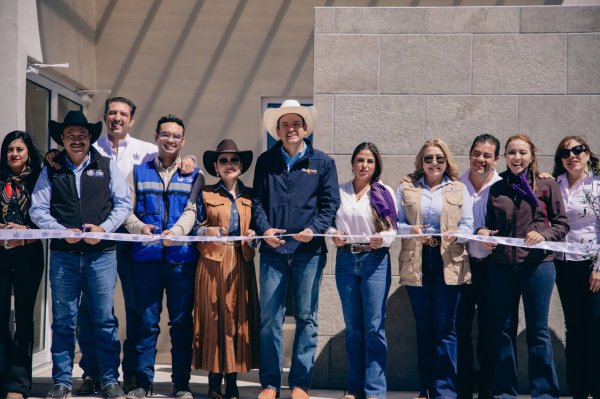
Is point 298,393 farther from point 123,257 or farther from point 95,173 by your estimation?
point 95,173

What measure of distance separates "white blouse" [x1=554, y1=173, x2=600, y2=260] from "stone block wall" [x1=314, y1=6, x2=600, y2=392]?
3.02ft

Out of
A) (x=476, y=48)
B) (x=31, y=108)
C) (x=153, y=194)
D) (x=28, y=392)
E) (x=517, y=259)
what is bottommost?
(x=28, y=392)

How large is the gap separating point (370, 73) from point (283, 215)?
1819 millimetres

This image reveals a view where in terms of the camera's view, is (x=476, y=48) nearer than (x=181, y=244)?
No

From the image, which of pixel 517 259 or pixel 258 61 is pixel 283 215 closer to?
pixel 517 259

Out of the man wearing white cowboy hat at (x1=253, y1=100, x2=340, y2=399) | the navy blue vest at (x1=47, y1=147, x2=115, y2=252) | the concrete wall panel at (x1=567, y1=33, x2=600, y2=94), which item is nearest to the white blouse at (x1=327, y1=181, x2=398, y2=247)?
the man wearing white cowboy hat at (x1=253, y1=100, x2=340, y2=399)

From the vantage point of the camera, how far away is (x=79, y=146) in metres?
6.94

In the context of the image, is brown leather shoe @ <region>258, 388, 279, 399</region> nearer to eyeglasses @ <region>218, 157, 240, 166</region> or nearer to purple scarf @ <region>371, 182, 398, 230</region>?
purple scarf @ <region>371, 182, 398, 230</region>

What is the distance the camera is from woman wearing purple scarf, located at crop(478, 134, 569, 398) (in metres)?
6.75

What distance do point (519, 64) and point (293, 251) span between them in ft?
9.26

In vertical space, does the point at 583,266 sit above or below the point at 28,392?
above

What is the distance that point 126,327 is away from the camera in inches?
283

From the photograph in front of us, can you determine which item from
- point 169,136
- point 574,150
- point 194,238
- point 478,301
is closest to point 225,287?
point 194,238

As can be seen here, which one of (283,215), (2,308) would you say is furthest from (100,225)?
(283,215)
